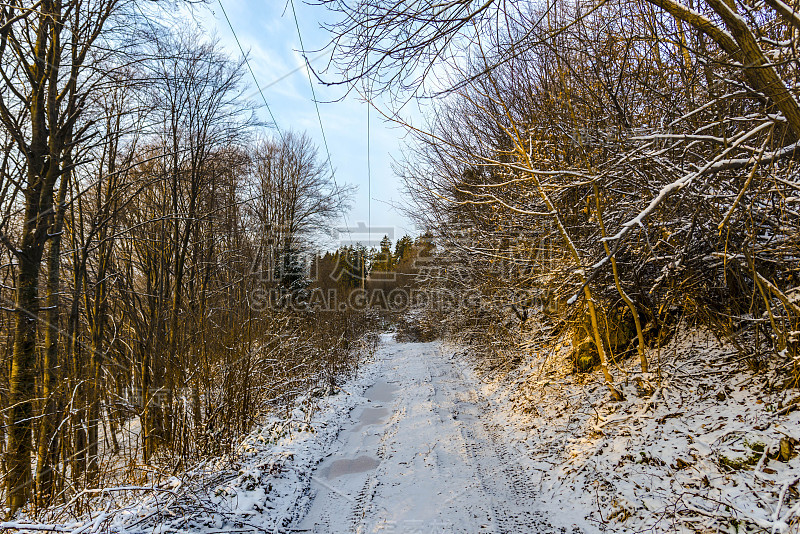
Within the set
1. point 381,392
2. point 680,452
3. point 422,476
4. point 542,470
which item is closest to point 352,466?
point 422,476

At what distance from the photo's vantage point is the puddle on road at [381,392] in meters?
9.49

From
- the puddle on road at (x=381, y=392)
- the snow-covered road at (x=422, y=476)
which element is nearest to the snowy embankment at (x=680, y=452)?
the snow-covered road at (x=422, y=476)

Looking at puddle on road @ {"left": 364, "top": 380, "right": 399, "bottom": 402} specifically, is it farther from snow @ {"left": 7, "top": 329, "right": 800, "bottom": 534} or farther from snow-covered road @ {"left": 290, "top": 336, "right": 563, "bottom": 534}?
snow @ {"left": 7, "top": 329, "right": 800, "bottom": 534}

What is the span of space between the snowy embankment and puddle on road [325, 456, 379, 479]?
7.14 ft

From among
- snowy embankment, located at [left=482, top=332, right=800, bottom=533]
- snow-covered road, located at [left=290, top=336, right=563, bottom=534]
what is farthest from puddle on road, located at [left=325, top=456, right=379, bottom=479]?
snowy embankment, located at [left=482, top=332, right=800, bottom=533]

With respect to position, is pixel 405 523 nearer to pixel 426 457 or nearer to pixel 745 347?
pixel 426 457

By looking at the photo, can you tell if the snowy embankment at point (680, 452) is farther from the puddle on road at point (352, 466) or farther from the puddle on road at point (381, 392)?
the puddle on road at point (381, 392)

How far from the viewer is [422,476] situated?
15.6 ft

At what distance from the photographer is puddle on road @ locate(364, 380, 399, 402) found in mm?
9492

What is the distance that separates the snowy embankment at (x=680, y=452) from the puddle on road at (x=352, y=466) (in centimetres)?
218

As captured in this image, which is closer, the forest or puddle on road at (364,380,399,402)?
the forest

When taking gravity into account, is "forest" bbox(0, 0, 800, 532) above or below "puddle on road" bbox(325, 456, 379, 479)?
above

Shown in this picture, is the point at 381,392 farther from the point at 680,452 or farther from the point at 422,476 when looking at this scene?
the point at 680,452

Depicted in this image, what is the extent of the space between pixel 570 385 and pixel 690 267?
2.88m
